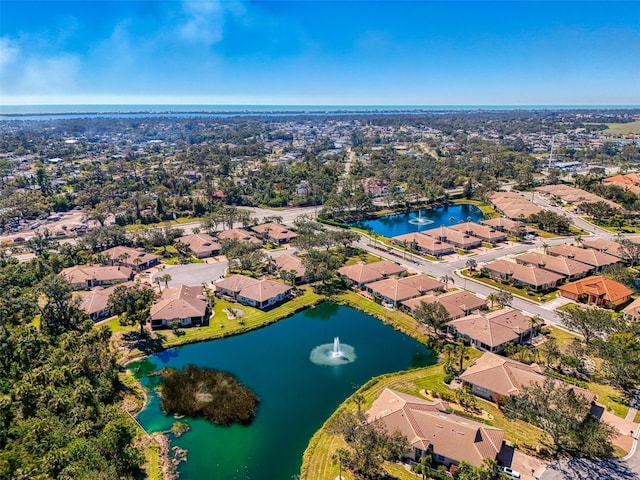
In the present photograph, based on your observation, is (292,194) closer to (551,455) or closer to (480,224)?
(480,224)

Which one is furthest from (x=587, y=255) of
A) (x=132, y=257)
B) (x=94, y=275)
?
(x=94, y=275)

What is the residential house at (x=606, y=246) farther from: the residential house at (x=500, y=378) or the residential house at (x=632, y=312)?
the residential house at (x=500, y=378)

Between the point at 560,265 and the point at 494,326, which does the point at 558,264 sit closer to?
the point at 560,265

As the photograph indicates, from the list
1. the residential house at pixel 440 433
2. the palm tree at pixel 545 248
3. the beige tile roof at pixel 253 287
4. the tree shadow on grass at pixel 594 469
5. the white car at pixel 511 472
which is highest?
the residential house at pixel 440 433

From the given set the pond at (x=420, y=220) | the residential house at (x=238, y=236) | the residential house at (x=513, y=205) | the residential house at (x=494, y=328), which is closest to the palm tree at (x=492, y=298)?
the residential house at (x=494, y=328)

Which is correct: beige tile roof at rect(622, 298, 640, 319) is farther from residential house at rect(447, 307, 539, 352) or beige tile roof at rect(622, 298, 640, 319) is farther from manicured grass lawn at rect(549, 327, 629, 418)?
manicured grass lawn at rect(549, 327, 629, 418)

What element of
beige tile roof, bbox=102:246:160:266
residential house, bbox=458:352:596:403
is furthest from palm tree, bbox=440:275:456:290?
beige tile roof, bbox=102:246:160:266
